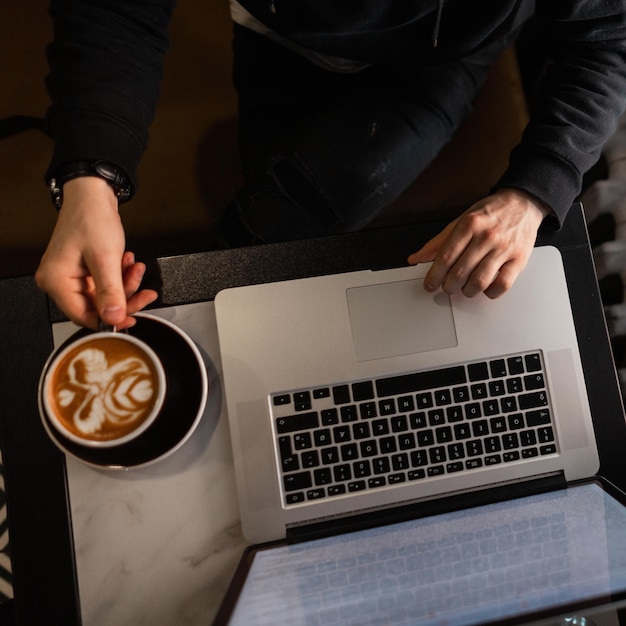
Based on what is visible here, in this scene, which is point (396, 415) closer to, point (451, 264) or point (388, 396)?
point (388, 396)

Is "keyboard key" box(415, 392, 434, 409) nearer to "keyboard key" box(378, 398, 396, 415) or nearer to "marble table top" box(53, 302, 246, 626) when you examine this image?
"keyboard key" box(378, 398, 396, 415)

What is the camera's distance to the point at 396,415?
0.69 meters

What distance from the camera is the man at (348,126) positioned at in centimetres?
67

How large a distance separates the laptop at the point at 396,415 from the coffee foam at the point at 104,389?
0.37 ft

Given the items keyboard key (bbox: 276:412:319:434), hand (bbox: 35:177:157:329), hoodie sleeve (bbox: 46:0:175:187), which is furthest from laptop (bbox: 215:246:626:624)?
hoodie sleeve (bbox: 46:0:175:187)

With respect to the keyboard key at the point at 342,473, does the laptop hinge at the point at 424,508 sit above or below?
below

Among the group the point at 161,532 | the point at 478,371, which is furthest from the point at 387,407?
the point at 161,532

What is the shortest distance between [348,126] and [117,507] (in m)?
0.63

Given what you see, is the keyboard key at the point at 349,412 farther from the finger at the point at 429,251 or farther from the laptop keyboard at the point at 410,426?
the finger at the point at 429,251

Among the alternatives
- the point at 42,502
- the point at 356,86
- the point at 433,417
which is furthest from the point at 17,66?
the point at 433,417

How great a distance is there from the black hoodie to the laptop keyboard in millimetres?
230

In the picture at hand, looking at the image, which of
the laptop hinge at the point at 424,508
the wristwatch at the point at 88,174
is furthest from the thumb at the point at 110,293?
the laptop hinge at the point at 424,508

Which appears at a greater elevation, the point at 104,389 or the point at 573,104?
the point at 573,104

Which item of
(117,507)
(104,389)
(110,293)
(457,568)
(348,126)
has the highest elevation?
(348,126)
